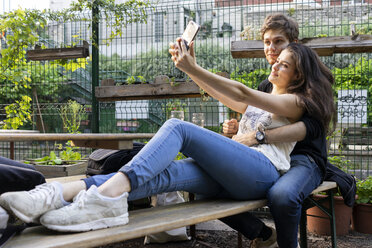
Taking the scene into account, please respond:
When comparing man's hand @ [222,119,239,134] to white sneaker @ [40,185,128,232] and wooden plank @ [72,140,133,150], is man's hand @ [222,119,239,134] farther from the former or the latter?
white sneaker @ [40,185,128,232]

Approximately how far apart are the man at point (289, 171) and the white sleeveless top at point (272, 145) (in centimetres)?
4

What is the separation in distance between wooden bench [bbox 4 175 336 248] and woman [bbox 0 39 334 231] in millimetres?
54

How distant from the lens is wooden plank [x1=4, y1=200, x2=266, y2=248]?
4.04 feet

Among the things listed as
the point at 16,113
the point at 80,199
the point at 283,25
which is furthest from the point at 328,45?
the point at 16,113

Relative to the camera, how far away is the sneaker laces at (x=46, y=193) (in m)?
1.35

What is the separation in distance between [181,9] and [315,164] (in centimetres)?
352

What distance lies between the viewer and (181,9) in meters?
5.05

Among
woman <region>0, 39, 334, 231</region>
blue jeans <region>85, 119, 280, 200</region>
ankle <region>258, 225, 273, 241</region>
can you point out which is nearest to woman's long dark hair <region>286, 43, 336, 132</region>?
woman <region>0, 39, 334, 231</region>

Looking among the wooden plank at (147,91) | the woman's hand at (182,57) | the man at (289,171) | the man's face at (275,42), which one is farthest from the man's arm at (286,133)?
the wooden plank at (147,91)

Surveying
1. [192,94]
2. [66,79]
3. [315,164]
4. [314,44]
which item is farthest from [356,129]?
[66,79]

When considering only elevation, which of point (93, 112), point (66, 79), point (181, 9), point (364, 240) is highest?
point (181, 9)

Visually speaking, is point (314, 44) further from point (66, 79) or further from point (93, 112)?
point (66, 79)

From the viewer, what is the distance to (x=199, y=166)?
1927 millimetres

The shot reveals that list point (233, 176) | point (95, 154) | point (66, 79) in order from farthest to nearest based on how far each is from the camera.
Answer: point (66, 79) → point (95, 154) → point (233, 176)
